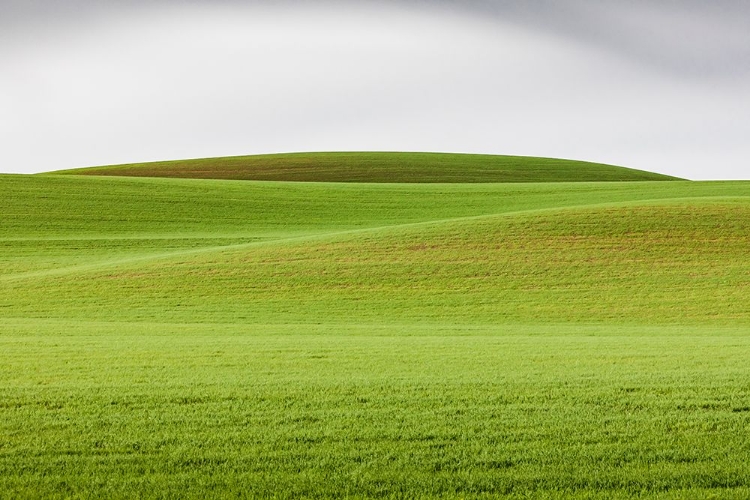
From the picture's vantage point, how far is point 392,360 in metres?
12.7

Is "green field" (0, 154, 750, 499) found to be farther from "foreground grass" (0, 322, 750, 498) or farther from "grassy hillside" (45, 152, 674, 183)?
"grassy hillside" (45, 152, 674, 183)

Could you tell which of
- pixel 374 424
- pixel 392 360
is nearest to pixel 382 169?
pixel 392 360

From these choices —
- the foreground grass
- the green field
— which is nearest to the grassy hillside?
the green field

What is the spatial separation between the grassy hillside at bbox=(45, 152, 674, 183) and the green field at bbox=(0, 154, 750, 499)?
47.1 m

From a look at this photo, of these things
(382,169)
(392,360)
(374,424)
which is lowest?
(392,360)

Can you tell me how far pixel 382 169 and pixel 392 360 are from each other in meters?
83.3

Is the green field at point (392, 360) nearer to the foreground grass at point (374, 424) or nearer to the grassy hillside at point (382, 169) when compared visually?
the foreground grass at point (374, 424)

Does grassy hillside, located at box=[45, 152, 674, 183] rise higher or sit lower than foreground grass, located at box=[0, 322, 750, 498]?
higher

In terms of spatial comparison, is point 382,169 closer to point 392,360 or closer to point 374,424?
point 392,360

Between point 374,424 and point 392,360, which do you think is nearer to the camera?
point 374,424

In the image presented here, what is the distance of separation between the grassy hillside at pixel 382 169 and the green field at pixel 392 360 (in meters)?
47.1

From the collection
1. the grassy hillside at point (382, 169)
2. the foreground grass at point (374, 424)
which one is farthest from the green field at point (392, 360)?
the grassy hillside at point (382, 169)

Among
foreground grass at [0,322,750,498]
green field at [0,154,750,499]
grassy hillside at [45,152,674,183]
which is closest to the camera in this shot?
foreground grass at [0,322,750,498]

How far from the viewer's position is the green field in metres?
6.37
